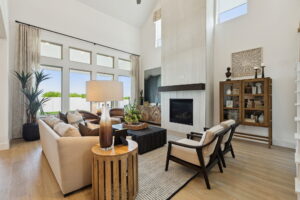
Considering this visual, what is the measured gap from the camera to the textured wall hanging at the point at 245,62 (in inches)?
150

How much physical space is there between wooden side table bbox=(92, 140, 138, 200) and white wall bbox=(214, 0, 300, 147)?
3891mm

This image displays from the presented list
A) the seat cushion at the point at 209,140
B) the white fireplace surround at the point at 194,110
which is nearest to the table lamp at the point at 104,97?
the seat cushion at the point at 209,140

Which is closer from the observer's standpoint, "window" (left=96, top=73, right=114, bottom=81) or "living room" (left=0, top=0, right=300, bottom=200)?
"living room" (left=0, top=0, right=300, bottom=200)

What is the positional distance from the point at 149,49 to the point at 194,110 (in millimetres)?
3974

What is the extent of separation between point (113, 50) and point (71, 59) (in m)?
1.83

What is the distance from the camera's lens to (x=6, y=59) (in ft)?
10.8

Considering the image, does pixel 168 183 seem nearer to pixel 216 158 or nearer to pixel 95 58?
pixel 216 158

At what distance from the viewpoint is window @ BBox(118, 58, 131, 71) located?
6734mm

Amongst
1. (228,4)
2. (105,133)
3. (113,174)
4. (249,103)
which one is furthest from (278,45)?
(113,174)

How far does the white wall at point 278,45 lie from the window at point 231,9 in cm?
18

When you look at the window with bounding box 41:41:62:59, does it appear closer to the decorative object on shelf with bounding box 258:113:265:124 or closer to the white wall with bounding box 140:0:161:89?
the white wall with bounding box 140:0:161:89

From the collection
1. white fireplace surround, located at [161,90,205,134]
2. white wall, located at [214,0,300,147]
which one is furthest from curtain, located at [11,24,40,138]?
white wall, located at [214,0,300,147]

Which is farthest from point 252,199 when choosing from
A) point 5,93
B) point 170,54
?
A: point 5,93

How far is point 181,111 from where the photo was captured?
5.00 m
